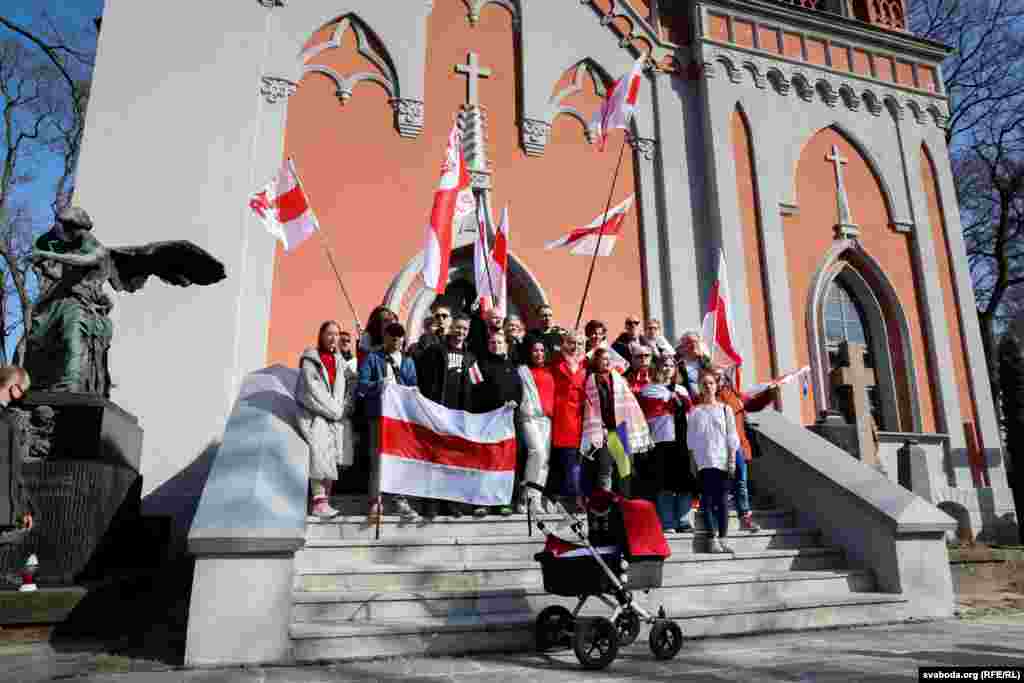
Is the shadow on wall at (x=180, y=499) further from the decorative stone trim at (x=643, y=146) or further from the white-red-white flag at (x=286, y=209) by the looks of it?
the decorative stone trim at (x=643, y=146)

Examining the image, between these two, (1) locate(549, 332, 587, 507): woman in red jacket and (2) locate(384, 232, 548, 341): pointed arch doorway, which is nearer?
(1) locate(549, 332, 587, 507): woman in red jacket

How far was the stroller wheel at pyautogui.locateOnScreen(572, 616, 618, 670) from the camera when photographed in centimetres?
443

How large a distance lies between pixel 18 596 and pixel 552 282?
824cm

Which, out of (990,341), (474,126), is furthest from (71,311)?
(990,341)

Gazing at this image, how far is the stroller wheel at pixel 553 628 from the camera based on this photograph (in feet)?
16.2

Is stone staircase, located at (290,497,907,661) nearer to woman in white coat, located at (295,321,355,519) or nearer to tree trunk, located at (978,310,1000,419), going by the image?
woman in white coat, located at (295,321,355,519)

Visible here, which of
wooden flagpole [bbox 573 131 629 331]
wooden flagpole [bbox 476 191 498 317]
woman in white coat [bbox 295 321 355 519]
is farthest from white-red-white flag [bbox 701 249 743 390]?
woman in white coat [bbox 295 321 355 519]

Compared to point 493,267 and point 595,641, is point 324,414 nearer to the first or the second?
point 595,641

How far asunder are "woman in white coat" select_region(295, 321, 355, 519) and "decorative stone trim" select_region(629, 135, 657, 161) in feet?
25.8

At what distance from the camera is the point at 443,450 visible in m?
6.70

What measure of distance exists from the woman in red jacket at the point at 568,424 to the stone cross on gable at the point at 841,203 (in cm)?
860

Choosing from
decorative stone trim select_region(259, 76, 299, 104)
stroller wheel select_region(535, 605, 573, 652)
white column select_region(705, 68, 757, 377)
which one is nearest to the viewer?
stroller wheel select_region(535, 605, 573, 652)

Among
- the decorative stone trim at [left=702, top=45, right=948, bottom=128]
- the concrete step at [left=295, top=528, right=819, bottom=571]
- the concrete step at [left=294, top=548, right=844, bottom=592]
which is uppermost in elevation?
the decorative stone trim at [left=702, top=45, right=948, bottom=128]

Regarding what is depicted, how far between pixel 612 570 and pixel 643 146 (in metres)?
9.57
